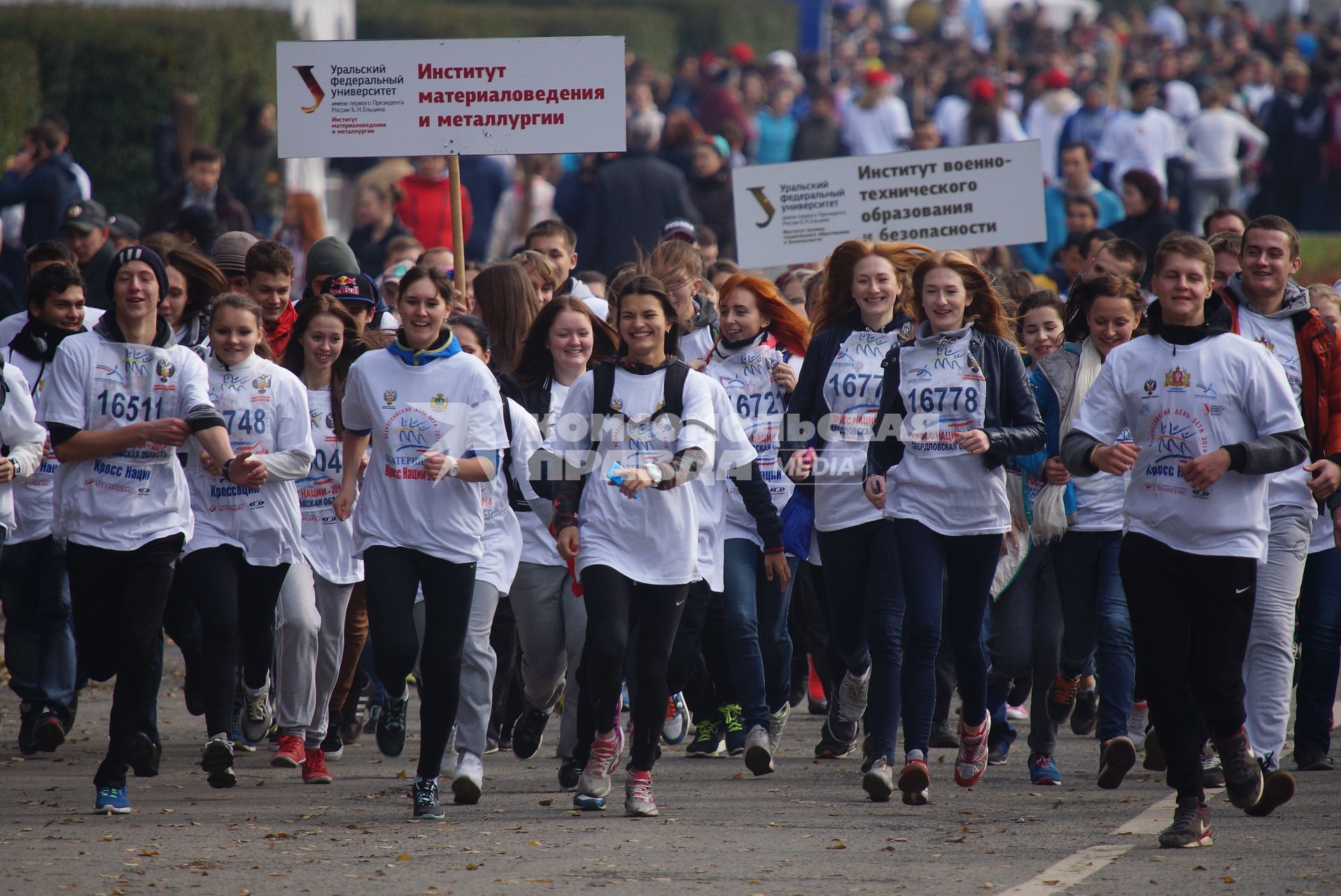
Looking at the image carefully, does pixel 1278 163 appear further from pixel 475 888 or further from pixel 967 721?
pixel 475 888

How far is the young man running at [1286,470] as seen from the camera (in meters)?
7.60

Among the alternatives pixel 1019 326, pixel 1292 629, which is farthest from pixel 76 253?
pixel 1292 629

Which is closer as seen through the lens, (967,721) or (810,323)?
(967,721)

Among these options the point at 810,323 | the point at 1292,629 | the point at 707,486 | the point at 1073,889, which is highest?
the point at 810,323

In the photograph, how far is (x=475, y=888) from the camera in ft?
20.4

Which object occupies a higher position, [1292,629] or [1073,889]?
[1292,629]

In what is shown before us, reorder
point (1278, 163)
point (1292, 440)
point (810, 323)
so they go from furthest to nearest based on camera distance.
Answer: point (1278, 163), point (810, 323), point (1292, 440)

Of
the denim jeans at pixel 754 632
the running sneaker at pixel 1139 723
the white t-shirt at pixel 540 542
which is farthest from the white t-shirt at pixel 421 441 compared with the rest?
the running sneaker at pixel 1139 723

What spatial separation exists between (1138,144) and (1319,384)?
498 inches

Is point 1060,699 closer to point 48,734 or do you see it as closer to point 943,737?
point 943,737

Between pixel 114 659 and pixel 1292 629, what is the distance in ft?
14.8

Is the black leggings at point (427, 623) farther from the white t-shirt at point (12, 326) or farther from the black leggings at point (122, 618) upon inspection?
the white t-shirt at point (12, 326)

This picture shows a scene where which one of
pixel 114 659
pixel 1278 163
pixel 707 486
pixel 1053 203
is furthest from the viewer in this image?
pixel 1278 163

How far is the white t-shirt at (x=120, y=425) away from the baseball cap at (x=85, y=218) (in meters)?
3.92
